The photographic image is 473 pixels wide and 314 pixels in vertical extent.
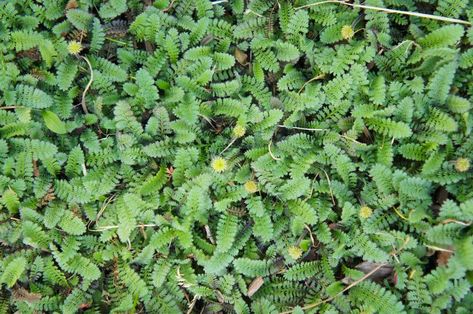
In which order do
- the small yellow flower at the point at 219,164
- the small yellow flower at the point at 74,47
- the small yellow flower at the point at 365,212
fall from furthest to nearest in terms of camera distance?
1. the small yellow flower at the point at 74,47
2. the small yellow flower at the point at 219,164
3. the small yellow flower at the point at 365,212

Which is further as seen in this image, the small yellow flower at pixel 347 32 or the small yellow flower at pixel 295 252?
the small yellow flower at pixel 347 32

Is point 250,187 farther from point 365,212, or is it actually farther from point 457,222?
point 457,222

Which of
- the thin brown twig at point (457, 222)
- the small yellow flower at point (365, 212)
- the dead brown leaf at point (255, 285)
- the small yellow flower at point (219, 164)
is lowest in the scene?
the dead brown leaf at point (255, 285)

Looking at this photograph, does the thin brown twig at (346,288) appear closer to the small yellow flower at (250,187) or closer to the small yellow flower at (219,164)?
the small yellow flower at (250,187)

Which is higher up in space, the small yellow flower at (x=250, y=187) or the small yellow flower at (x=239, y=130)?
the small yellow flower at (x=239, y=130)

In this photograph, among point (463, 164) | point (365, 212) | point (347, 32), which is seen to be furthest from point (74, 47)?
point (463, 164)

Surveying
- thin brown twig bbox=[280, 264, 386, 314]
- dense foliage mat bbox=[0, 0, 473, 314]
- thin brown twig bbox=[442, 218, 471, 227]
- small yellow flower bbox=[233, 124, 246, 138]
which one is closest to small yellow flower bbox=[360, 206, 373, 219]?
dense foliage mat bbox=[0, 0, 473, 314]

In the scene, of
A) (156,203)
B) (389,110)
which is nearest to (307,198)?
(389,110)

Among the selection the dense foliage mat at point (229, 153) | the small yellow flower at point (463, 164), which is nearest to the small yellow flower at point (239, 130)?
the dense foliage mat at point (229, 153)

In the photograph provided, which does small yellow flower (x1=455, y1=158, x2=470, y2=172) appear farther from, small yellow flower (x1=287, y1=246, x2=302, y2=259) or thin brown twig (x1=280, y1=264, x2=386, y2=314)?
small yellow flower (x1=287, y1=246, x2=302, y2=259)
